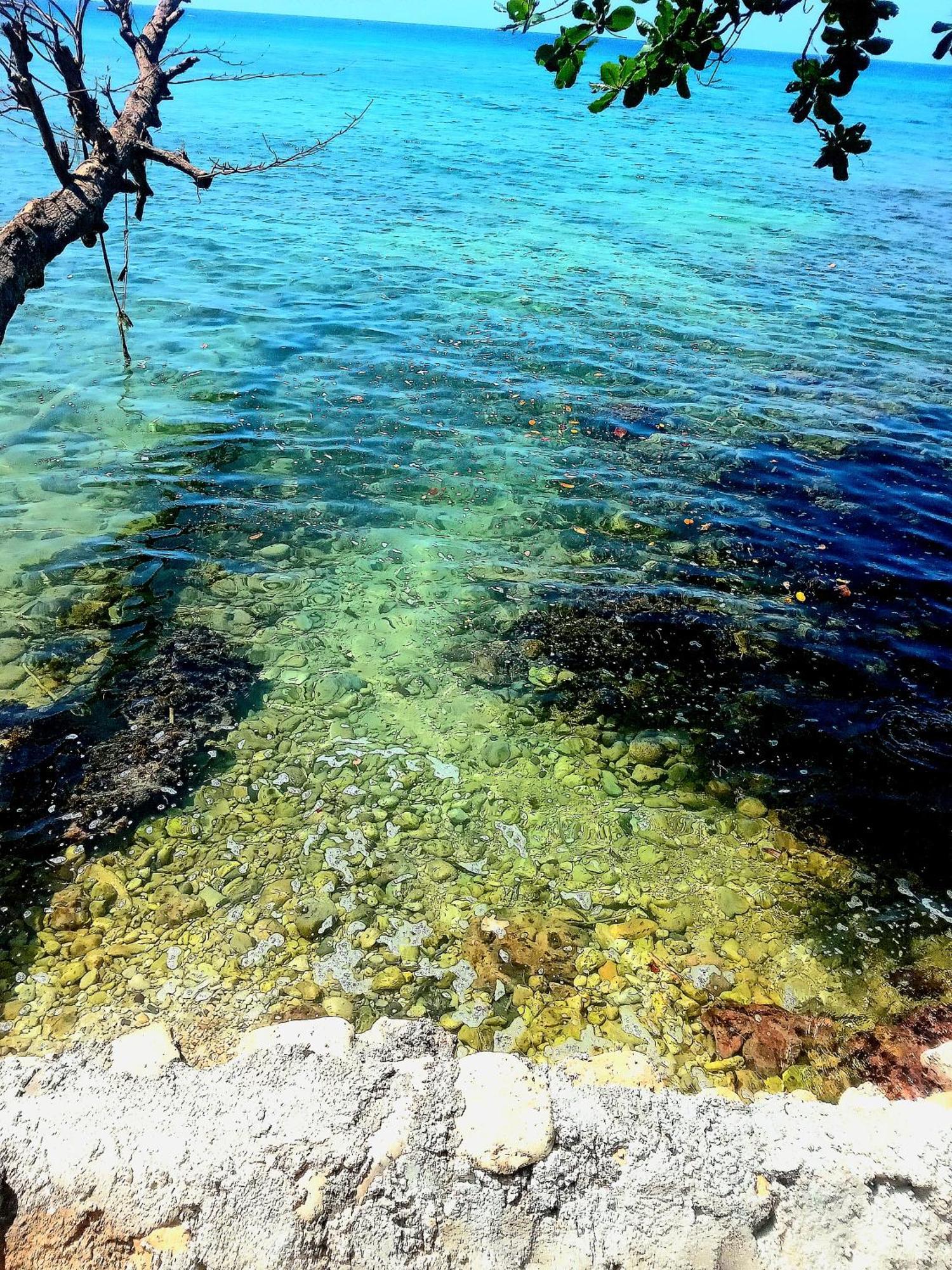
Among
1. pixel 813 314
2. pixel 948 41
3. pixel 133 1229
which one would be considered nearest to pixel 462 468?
pixel 948 41

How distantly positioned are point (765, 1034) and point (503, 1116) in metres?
2.02

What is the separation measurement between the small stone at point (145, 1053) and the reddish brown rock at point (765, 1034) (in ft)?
10.8

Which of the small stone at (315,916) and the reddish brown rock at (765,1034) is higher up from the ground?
the reddish brown rock at (765,1034)

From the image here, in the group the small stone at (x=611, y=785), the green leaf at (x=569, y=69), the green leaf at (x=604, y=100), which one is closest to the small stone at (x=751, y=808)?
the small stone at (x=611, y=785)

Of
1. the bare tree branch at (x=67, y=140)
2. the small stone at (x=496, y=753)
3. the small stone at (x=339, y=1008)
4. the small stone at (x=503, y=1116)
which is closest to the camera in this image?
the small stone at (x=503, y=1116)

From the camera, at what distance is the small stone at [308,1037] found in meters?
4.34

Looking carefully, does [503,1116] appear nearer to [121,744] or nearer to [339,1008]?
[339,1008]

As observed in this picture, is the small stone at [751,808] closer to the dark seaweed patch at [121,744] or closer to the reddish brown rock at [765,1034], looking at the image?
the reddish brown rock at [765,1034]

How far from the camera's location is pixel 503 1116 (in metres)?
3.97

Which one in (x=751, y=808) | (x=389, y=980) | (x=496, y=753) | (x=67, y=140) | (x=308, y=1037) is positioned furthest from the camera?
(x=496, y=753)

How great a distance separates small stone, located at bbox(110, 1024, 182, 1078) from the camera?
4.19 meters

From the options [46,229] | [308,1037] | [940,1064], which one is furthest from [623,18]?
[940,1064]

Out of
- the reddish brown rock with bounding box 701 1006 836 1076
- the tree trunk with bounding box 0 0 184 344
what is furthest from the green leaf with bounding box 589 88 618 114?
the reddish brown rock with bounding box 701 1006 836 1076

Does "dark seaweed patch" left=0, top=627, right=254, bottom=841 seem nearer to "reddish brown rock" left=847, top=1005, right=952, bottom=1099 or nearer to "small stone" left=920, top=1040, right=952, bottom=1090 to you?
"reddish brown rock" left=847, top=1005, right=952, bottom=1099
